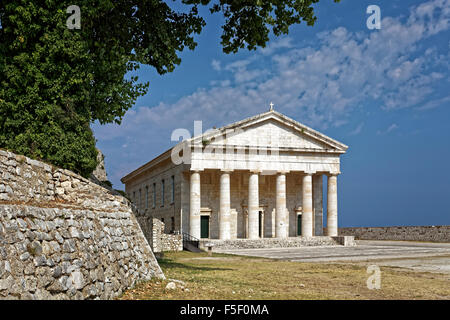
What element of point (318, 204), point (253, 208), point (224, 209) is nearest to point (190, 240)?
point (224, 209)

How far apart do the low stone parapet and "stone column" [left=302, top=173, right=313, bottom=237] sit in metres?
1.32

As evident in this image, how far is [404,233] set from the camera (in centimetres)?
4900

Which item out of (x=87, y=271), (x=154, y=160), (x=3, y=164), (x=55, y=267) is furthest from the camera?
(x=154, y=160)

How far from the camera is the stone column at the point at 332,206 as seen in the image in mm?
46875

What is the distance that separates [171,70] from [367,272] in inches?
424

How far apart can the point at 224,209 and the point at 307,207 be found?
8.53 m

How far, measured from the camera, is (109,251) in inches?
376

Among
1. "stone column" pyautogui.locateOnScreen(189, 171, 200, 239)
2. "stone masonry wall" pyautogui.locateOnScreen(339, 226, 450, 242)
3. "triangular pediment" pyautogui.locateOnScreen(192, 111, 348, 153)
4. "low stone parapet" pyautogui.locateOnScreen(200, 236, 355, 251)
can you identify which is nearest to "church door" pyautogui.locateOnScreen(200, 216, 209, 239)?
"stone column" pyautogui.locateOnScreen(189, 171, 200, 239)

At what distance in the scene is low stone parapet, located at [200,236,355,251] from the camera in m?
39.8

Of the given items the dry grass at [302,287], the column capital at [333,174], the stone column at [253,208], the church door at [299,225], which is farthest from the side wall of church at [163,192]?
the dry grass at [302,287]

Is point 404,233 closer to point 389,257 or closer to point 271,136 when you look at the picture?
point 271,136

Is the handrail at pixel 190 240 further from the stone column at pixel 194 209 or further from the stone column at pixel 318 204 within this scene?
the stone column at pixel 318 204

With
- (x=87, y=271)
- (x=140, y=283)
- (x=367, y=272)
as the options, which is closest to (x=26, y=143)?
(x=140, y=283)

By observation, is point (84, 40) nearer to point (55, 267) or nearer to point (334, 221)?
point (55, 267)
